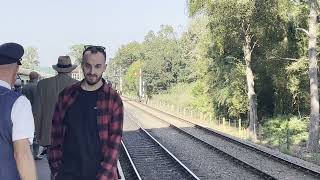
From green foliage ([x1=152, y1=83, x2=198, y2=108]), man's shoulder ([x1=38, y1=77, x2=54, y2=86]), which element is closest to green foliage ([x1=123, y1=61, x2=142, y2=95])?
green foliage ([x1=152, y1=83, x2=198, y2=108])

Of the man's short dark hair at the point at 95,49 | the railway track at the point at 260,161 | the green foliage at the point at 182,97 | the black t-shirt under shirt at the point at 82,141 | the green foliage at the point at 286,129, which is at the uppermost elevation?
the man's short dark hair at the point at 95,49

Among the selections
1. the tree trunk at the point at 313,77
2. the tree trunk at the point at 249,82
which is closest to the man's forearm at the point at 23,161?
the tree trunk at the point at 313,77

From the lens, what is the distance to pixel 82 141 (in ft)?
14.6

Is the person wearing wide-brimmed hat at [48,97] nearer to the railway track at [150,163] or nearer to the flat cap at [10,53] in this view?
the flat cap at [10,53]

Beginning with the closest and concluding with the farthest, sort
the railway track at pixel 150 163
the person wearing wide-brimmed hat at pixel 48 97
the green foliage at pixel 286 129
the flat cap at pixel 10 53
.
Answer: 1. the flat cap at pixel 10 53
2. the person wearing wide-brimmed hat at pixel 48 97
3. the railway track at pixel 150 163
4. the green foliage at pixel 286 129

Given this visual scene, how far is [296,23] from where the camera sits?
3059 cm

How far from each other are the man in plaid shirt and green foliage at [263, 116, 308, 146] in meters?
22.8

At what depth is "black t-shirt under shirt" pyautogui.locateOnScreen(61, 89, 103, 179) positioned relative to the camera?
4461 millimetres

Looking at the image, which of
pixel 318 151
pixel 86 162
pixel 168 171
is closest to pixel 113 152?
pixel 86 162

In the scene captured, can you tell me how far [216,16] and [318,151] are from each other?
10195 millimetres

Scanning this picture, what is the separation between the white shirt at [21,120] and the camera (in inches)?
134

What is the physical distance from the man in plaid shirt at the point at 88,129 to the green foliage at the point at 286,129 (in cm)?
2283

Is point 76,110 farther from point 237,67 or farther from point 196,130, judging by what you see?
point 237,67

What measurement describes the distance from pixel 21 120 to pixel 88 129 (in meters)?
1.12
